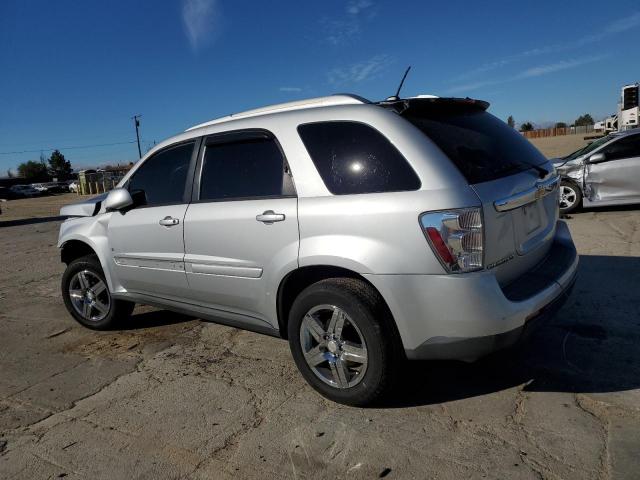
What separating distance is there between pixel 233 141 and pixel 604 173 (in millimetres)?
7711

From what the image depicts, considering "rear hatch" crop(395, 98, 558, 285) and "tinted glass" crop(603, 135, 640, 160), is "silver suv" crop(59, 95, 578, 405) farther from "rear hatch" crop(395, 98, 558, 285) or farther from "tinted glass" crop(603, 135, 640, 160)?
"tinted glass" crop(603, 135, 640, 160)

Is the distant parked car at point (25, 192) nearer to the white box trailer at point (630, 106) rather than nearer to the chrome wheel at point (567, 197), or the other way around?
the white box trailer at point (630, 106)

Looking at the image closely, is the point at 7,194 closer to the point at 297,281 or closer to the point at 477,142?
the point at 297,281

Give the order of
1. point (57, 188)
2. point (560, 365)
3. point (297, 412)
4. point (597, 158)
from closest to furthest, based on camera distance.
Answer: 1. point (297, 412)
2. point (560, 365)
3. point (597, 158)
4. point (57, 188)

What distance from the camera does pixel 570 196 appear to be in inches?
360

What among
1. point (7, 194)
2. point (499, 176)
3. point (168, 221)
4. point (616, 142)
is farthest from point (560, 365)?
point (7, 194)

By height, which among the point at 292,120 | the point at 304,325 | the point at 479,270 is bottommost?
the point at 304,325

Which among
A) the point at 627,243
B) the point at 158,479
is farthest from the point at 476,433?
the point at 627,243

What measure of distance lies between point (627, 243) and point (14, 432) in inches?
275

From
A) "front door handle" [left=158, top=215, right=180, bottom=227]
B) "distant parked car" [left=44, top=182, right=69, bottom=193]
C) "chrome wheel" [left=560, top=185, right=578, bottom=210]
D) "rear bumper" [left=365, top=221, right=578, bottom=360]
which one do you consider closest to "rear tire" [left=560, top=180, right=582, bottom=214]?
"chrome wheel" [left=560, top=185, right=578, bottom=210]

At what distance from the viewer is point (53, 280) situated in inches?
280

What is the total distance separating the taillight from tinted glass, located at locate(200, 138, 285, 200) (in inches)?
42.1

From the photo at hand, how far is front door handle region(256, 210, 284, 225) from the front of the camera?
3.00 m

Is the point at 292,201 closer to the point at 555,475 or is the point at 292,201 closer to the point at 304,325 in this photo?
the point at 304,325
